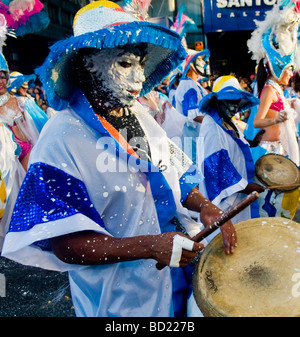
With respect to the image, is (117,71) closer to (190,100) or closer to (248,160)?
(248,160)

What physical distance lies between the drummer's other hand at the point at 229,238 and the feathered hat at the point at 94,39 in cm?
77

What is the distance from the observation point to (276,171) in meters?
3.10

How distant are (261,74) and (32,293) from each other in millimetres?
3241

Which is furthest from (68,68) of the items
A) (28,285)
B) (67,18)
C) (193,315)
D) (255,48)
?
(67,18)

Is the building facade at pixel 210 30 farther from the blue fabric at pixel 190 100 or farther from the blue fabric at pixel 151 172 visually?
the blue fabric at pixel 151 172

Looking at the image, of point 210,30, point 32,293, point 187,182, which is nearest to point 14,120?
point 32,293

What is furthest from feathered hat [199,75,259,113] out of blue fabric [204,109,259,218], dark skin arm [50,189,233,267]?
dark skin arm [50,189,233,267]

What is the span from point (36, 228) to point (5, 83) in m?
3.79

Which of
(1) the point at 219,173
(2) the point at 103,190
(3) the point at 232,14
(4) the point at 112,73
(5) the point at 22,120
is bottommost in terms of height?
(1) the point at 219,173

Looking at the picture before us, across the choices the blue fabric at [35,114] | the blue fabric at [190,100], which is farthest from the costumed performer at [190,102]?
the blue fabric at [35,114]

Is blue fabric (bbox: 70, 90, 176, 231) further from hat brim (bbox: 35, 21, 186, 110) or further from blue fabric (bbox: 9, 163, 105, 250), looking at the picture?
blue fabric (bbox: 9, 163, 105, 250)

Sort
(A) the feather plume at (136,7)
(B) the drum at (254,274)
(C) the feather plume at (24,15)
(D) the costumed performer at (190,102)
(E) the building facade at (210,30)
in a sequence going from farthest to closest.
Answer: (E) the building facade at (210,30), (D) the costumed performer at (190,102), (C) the feather plume at (24,15), (A) the feather plume at (136,7), (B) the drum at (254,274)

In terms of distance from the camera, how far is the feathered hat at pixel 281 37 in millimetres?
3841

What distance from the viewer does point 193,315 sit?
146 cm
